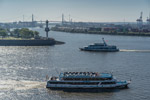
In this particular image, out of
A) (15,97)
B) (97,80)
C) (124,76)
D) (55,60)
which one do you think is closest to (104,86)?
(97,80)

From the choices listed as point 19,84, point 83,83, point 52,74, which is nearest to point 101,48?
point 52,74

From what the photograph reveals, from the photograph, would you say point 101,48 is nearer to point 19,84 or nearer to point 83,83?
→ point 83,83

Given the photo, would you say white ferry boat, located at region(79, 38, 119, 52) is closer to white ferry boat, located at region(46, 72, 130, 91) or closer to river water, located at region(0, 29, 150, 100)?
river water, located at region(0, 29, 150, 100)

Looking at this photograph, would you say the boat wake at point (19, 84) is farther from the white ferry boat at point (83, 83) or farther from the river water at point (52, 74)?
the white ferry boat at point (83, 83)

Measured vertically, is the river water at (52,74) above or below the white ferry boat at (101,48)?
below

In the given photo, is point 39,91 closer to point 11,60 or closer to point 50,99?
point 50,99

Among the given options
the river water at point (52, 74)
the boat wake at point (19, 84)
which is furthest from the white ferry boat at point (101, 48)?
the boat wake at point (19, 84)
